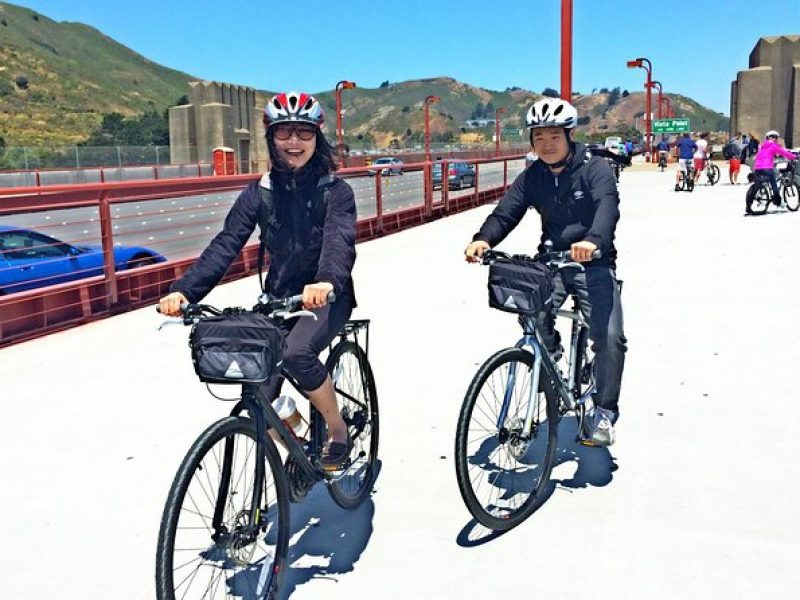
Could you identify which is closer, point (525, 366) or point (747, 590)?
point (747, 590)

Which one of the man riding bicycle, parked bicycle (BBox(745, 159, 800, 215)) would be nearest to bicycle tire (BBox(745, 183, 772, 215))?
parked bicycle (BBox(745, 159, 800, 215))

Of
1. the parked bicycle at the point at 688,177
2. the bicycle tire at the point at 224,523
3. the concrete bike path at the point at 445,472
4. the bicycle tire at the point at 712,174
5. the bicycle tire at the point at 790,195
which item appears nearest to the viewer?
the bicycle tire at the point at 224,523

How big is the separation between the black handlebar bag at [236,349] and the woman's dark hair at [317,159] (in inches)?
39.0

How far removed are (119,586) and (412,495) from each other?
1423mm

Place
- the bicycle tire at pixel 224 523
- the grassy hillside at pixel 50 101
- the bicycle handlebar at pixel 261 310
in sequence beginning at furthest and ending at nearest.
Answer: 1. the grassy hillside at pixel 50 101
2. the bicycle handlebar at pixel 261 310
3. the bicycle tire at pixel 224 523

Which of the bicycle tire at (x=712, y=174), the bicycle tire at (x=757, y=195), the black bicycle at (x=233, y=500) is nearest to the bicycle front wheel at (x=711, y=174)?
the bicycle tire at (x=712, y=174)

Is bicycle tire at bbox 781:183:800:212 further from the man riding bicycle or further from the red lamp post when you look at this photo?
the man riding bicycle

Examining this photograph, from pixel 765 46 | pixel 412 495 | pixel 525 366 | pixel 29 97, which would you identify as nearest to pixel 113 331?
pixel 412 495

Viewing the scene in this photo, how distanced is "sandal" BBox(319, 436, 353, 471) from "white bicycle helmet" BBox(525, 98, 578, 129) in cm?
172

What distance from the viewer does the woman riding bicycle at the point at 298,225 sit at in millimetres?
3363

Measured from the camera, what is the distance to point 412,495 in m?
4.14

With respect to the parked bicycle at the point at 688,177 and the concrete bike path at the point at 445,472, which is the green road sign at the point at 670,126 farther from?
the concrete bike path at the point at 445,472

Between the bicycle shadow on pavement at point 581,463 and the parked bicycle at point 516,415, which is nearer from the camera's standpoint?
the parked bicycle at point 516,415

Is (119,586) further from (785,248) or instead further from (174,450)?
(785,248)
